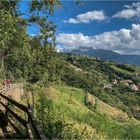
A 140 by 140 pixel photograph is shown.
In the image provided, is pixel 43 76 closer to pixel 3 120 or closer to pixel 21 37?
pixel 21 37

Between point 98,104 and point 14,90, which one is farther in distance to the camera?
point 98,104

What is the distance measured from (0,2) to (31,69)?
4178 inches

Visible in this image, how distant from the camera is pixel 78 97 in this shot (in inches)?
7229

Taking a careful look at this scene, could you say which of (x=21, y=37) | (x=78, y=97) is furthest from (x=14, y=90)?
(x=78, y=97)

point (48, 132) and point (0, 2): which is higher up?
point (0, 2)

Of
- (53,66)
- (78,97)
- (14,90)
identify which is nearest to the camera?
(14,90)

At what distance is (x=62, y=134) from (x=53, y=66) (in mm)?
126532

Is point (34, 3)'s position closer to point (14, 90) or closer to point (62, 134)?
point (62, 134)

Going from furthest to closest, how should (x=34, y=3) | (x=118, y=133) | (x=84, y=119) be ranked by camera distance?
(x=34, y=3)
(x=84, y=119)
(x=118, y=133)

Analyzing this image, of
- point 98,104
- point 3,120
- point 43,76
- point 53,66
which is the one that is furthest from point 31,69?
point 3,120

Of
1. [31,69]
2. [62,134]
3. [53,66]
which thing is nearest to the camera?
[62,134]

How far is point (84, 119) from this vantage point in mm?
Result: 19109

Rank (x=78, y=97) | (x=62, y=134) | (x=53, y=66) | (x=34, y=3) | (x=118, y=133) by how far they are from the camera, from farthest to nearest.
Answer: (x=78, y=97) → (x=53, y=66) → (x=34, y=3) → (x=118, y=133) → (x=62, y=134)

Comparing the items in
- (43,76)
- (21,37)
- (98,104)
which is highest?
(21,37)
